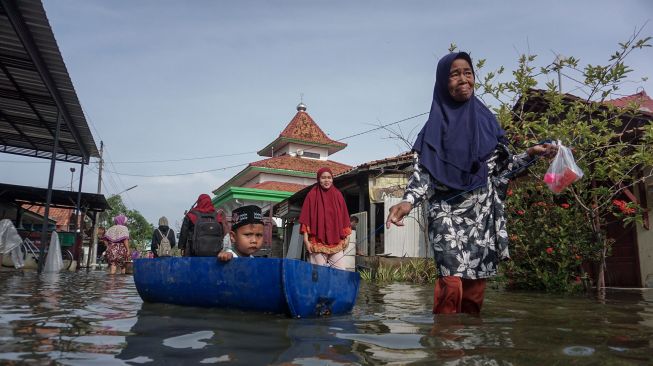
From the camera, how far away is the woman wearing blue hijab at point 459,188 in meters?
3.08

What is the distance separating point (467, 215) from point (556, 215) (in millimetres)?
4191

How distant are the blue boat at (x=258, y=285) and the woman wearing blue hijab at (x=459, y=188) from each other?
0.69 meters

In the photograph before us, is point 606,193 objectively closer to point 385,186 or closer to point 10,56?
point 385,186

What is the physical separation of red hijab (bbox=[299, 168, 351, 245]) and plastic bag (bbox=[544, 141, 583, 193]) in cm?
291

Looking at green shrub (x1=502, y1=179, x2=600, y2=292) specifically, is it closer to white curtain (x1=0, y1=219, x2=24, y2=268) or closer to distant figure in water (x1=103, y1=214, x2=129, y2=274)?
distant figure in water (x1=103, y1=214, x2=129, y2=274)

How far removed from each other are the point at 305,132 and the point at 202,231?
72.7ft

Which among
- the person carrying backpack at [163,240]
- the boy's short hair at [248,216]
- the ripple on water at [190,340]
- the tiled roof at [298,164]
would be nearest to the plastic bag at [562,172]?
the boy's short hair at [248,216]

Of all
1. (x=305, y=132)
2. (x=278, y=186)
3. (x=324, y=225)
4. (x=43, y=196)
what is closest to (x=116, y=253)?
(x=43, y=196)

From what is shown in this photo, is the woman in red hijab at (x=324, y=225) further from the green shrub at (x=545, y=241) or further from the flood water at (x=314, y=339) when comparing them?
the green shrub at (x=545, y=241)

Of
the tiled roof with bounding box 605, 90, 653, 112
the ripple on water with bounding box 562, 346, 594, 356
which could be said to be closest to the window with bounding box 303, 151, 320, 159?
the tiled roof with bounding box 605, 90, 653, 112

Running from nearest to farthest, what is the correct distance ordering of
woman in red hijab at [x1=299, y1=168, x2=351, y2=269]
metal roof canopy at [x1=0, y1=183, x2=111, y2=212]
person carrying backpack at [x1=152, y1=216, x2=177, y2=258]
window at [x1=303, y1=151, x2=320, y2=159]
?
1. woman in red hijab at [x1=299, y1=168, x2=351, y2=269]
2. person carrying backpack at [x1=152, y1=216, x2=177, y2=258]
3. metal roof canopy at [x1=0, y1=183, x2=111, y2=212]
4. window at [x1=303, y1=151, x2=320, y2=159]

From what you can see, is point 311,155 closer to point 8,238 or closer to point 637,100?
point 8,238

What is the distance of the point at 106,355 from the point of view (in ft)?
6.06

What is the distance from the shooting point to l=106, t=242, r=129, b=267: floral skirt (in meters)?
11.6
